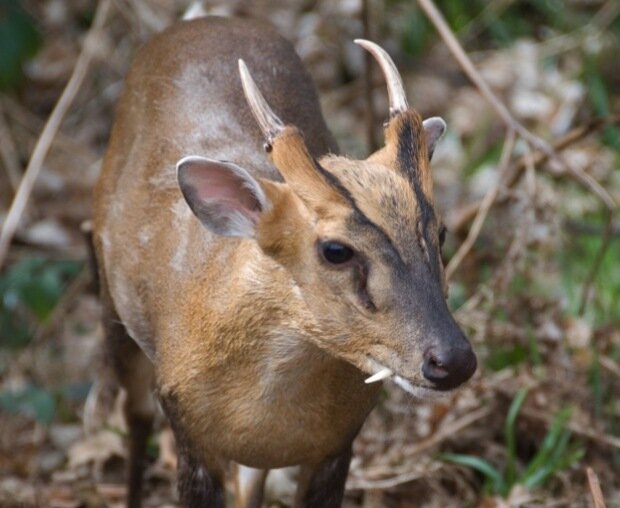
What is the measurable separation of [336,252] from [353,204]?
14cm

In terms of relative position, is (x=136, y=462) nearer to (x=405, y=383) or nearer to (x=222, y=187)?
(x=222, y=187)

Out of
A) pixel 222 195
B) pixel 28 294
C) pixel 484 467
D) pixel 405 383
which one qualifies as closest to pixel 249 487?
pixel 484 467

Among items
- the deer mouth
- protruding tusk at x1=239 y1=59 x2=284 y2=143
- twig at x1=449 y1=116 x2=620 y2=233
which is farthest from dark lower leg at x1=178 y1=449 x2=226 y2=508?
twig at x1=449 y1=116 x2=620 y2=233

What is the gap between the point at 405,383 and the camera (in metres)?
3.91

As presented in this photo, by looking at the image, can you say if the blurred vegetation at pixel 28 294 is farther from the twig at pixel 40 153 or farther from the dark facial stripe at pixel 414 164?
the dark facial stripe at pixel 414 164

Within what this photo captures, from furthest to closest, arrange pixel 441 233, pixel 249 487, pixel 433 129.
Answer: pixel 249 487 < pixel 433 129 < pixel 441 233

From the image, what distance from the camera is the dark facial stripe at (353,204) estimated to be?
12.9 feet

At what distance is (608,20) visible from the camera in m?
9.33

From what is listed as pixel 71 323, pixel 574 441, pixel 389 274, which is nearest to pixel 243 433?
pixel 389 274

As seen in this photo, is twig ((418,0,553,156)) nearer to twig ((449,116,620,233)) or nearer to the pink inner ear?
twig ((449,116,620,233))

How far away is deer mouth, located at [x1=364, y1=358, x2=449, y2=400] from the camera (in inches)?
152

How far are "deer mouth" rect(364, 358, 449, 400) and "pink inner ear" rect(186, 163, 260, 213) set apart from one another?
1.97 ft

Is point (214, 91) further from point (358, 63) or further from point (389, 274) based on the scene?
point (358, 63)

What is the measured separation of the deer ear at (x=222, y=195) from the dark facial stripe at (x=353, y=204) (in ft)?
0.66
